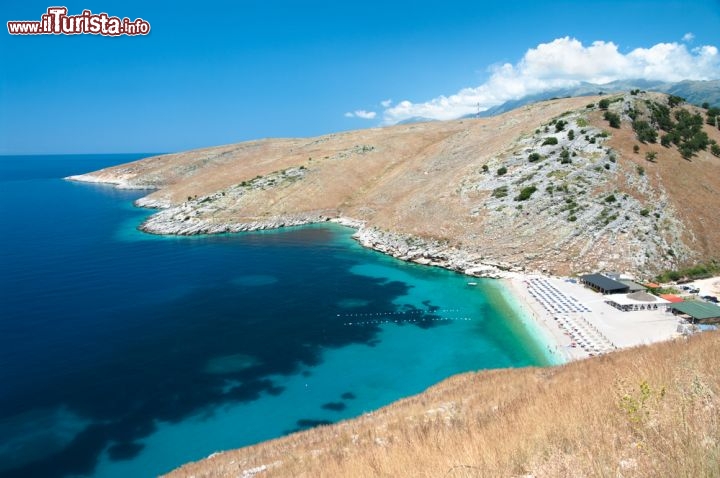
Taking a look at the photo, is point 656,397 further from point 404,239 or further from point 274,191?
point 274,191

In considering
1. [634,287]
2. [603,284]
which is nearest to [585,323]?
[603,284]

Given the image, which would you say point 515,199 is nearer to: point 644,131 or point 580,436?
point 644,131

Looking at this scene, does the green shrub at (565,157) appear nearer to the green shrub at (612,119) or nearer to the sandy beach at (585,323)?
the green shrub at (612,119)

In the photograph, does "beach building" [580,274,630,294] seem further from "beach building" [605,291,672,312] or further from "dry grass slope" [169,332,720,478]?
"dry grass slope" [169,332,720,478]

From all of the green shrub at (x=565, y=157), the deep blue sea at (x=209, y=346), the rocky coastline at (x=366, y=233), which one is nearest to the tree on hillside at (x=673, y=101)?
the green shrub at (x=565, y=157)

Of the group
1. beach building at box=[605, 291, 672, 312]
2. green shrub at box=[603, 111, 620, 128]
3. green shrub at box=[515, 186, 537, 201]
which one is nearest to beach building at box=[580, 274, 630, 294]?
beach building at box=[605, 291, 672, 312]

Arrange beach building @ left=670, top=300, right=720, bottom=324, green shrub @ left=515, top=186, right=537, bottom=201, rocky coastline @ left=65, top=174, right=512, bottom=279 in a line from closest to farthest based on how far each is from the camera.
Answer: beach building @ left=670, top=300, right=720, bottom=324 → rocky coastline @ left=65, top=174, right=512, bottom=279 → green shrub @ left=515, top=186, right=537, bottom=201
